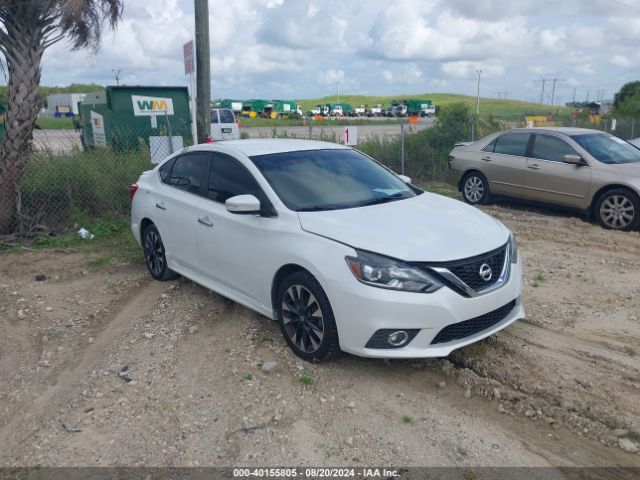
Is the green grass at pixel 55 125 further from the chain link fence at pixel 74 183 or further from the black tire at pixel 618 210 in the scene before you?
the black tire at pixel 618 210

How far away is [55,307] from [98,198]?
12.4 ft

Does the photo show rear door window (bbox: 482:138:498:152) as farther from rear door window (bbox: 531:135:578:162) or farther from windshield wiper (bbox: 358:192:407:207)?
windshield wiper (bbox: 358:192:407:207)

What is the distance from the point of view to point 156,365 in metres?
4.43

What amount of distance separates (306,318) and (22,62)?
20.4 feet

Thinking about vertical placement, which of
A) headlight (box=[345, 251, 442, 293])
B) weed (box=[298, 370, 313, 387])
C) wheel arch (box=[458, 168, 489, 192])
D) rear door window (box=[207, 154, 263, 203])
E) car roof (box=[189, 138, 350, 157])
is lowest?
weed (box=[298, 370, 313, 387])

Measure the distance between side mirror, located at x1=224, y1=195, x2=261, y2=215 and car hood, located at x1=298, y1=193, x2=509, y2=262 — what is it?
1.30ft

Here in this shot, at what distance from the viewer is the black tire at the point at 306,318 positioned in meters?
3.98

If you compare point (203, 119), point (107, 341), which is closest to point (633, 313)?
point (107, 341)

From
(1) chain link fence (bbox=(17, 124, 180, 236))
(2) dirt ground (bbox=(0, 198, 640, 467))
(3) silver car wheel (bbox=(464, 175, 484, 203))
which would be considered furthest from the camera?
(3) silver car wheel (bbox=(464, 175, 484, 203))

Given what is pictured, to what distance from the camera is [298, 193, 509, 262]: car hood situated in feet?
12.6

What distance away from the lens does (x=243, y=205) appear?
4.40m

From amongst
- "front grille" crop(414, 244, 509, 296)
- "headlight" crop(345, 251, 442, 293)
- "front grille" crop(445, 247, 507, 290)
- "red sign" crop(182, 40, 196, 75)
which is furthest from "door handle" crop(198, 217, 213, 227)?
"red sign" crop(182, 40, 196, 75)

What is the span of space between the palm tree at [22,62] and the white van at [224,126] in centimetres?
1090

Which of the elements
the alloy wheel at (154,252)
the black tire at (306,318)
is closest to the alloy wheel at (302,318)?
the black tire at (306,318)
